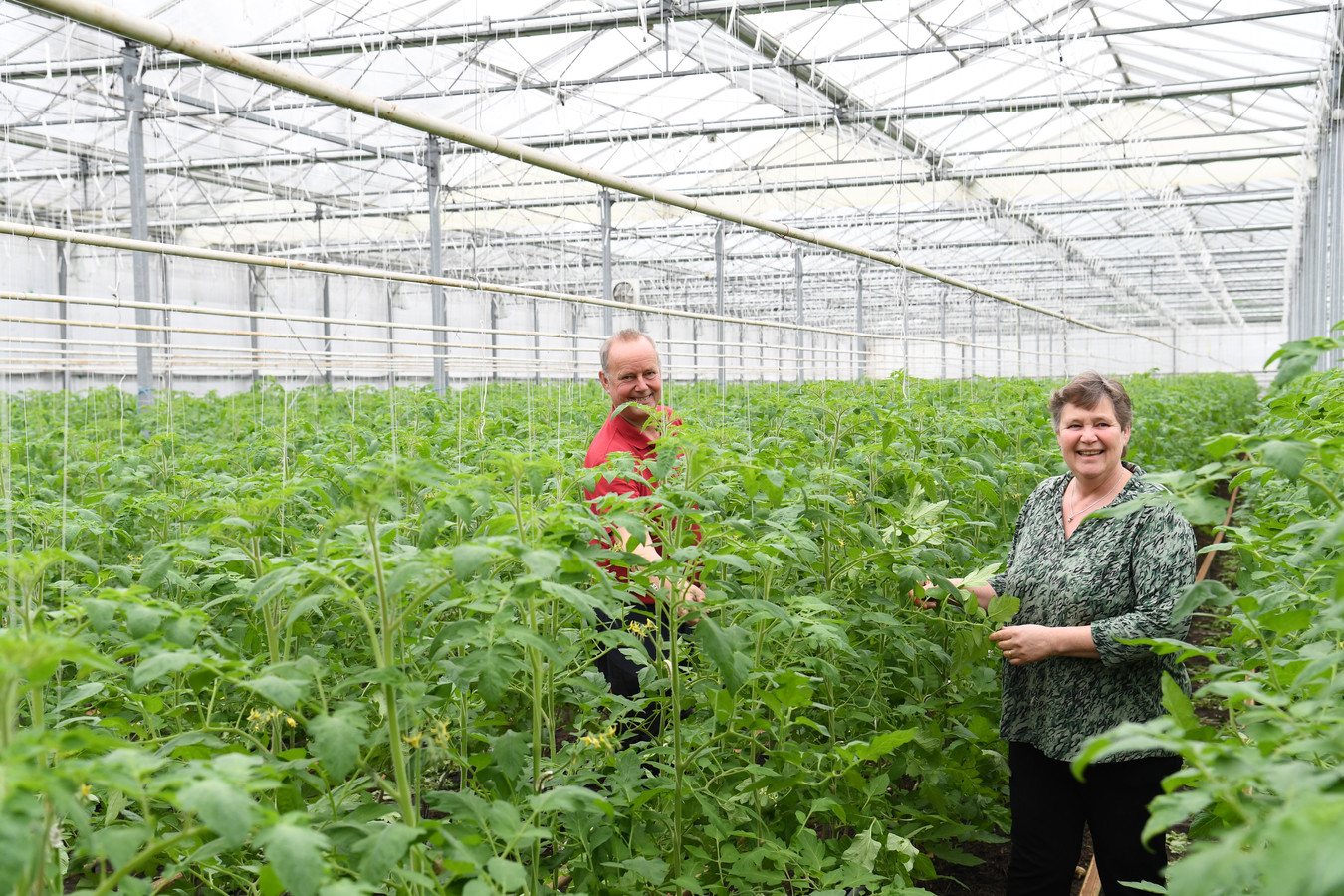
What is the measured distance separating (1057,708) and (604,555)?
1740 mm

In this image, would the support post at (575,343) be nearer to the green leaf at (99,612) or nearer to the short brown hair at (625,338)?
the short brown hair at (625,338)

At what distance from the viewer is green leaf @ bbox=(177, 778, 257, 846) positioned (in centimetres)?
112

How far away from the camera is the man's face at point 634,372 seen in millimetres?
3732

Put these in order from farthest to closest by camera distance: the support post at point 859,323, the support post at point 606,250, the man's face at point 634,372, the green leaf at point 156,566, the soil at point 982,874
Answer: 1. the support post at point 606,250
2. the support post at point 859,323
3. the soil at point 982,874
4. the man's face at point 634,372
5. the green leaf at point 156,566

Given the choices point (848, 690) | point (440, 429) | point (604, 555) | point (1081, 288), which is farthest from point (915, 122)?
point (1081, 288)

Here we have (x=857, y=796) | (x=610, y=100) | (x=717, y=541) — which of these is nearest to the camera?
(x=717, y=541)

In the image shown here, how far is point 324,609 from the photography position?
9.66 ft

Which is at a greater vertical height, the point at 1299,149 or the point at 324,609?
the point at 1299,149

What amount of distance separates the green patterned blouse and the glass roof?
5479 millimetres

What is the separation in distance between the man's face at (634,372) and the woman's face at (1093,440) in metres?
1.40

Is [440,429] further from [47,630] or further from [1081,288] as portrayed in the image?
[1081,288]

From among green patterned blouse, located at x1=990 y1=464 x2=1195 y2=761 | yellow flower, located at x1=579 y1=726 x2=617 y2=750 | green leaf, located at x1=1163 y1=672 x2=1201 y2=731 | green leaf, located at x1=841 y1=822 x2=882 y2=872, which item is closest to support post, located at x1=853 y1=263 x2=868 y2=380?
green patterned blouse, located at x1=990 y1=464 x2=1195 y2=761

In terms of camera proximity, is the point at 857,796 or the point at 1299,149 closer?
the point at 857,796

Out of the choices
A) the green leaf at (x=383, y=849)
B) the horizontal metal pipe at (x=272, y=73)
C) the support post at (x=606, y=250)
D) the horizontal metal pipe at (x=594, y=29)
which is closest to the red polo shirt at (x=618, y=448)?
the horizontal metal pipe at (x=272, y=73)
